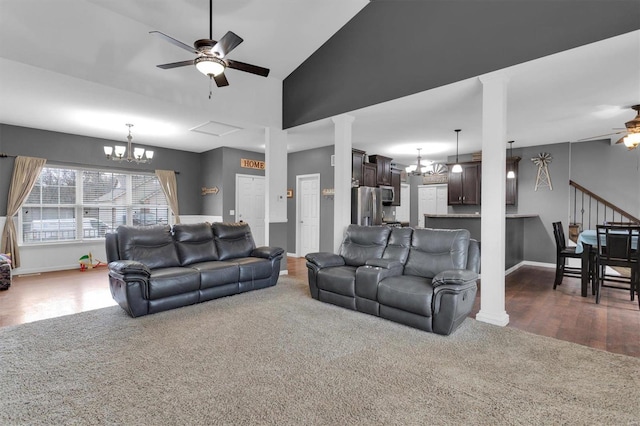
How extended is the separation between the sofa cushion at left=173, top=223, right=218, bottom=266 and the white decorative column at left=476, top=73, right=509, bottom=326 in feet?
11.7

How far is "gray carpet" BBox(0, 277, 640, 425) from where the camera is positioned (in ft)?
6.20

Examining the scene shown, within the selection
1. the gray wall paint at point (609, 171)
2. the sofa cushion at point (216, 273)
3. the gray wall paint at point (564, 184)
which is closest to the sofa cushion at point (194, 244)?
the sofa cushion at point (216, 273)

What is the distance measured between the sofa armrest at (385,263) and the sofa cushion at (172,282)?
2133mm

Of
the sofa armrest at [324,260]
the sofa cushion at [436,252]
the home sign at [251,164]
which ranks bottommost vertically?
the sofa armrest at [324,260]

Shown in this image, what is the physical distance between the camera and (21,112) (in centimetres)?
502

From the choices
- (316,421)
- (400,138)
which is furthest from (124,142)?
(316,421)

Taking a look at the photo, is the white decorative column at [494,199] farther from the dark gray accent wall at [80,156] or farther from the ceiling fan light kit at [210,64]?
the dark gray accent wall at [80,156]

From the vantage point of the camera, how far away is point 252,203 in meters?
8.08

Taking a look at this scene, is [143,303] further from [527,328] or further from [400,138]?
[400,138]

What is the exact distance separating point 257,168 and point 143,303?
5129 millimetres

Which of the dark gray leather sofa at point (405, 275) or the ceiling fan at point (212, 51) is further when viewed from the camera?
the dark gray leather sofa at point (405, 275)

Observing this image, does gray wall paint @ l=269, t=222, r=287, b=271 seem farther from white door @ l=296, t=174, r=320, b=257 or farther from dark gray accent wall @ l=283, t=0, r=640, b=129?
dark gray accent wall @ l=283, t=0, r=640, b=129

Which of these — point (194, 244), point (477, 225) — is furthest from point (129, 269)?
point (477, 225)

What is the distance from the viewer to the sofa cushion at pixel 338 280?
3.77 meters
